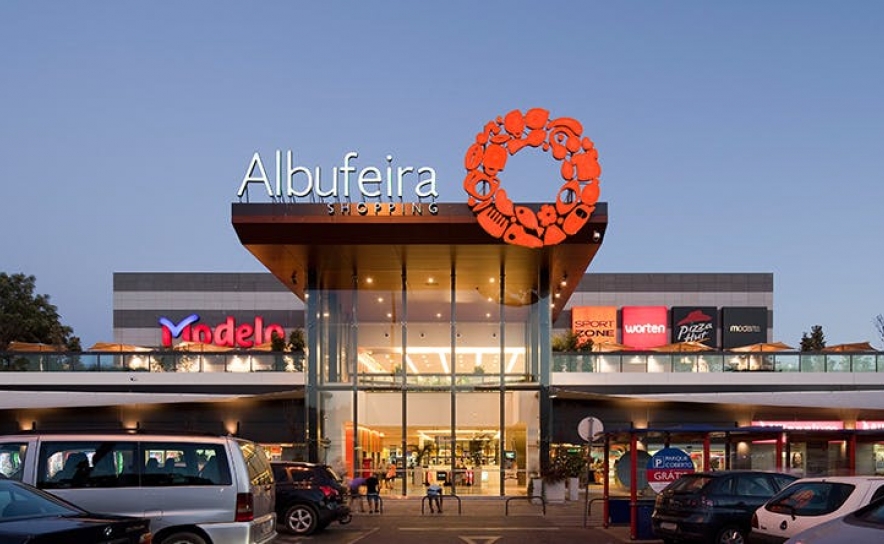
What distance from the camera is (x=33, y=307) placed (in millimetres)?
77625

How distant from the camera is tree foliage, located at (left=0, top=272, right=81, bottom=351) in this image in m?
75.4

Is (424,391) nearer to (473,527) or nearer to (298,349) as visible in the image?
(473,527)

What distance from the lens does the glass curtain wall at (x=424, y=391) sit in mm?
34500

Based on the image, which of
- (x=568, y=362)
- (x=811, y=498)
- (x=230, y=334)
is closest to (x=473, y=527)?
(x=811, y=498)

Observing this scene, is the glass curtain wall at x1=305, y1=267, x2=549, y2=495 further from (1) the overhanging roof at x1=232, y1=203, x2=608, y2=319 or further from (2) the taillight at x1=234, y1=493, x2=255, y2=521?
(2) the taillight at x1=234, y1=493, x2=255, y2=521

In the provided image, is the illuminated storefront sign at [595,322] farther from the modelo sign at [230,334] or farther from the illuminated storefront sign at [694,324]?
the modelo sign at [230,334]

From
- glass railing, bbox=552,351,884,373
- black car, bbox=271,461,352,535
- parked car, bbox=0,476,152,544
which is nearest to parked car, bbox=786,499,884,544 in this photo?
parked car, bbox=0,476,152,544

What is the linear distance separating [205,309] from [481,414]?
135ft

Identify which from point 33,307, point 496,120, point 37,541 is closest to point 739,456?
point 496,120

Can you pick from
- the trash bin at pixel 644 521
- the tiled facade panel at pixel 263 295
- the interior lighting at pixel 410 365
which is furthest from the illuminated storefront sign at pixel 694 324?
the trash bin at pixel 644 521

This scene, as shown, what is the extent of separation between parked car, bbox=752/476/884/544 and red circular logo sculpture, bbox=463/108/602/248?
52.1ft

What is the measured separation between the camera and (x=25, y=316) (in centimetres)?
7681

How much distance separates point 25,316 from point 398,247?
52.4 meters

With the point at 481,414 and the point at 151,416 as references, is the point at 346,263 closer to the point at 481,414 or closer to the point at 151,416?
the point at 481,414
